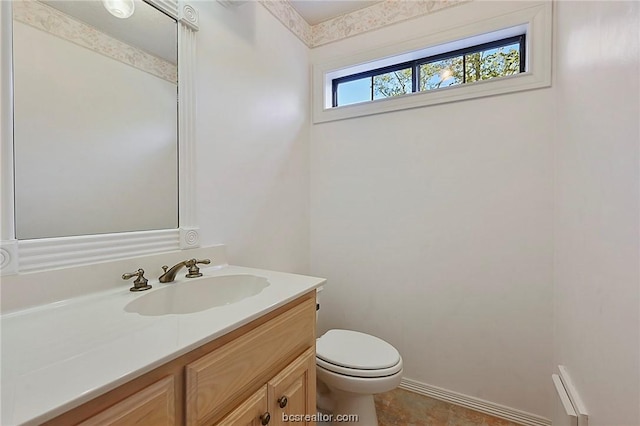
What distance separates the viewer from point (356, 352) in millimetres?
1397

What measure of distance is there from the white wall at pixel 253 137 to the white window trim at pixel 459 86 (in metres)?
0.15

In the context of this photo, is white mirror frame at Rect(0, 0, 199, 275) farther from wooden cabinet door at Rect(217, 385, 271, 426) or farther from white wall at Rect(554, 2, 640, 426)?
white wall at Rect(554, 2, 640, 426)

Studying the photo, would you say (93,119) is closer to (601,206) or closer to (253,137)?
(253,137)

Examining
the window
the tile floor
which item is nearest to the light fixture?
the window

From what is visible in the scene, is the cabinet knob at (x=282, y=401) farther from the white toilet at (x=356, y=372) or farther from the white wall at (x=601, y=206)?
the white wall at (x=601, y=206)

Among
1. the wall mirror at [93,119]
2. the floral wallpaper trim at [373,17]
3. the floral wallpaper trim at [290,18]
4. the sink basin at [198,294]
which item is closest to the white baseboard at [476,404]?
the sink basin at [198,294]

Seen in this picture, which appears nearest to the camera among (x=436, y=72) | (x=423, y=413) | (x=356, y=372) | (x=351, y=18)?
(x=356, y=372)

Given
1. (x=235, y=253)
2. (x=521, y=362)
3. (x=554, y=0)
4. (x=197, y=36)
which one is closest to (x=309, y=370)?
(x=235, y=253)

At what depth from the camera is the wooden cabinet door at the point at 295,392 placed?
83 centimetres

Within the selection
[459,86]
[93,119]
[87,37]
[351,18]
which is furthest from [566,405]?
[351,18]

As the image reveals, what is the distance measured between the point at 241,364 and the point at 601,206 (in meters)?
1.15

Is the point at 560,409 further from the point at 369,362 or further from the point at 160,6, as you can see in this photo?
the point at 160,6

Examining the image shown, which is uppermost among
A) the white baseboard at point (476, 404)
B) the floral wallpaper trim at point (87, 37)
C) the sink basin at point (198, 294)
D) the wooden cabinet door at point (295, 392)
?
the floral wallpaper trim at point (87, 37)

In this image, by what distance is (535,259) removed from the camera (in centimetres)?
146
